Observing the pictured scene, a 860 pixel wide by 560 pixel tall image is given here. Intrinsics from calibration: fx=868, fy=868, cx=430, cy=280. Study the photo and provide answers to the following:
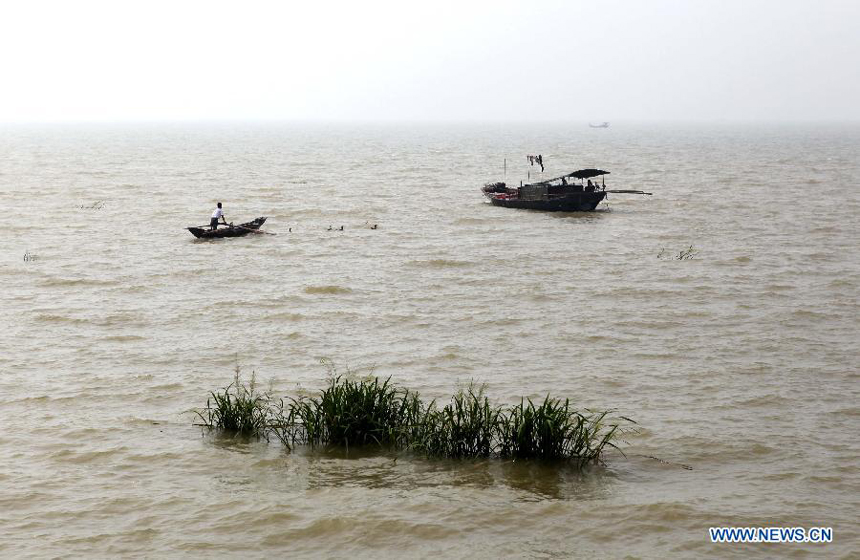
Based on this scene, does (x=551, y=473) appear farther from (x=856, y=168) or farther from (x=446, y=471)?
(x=856, y=168)

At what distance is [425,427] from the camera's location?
1268cm

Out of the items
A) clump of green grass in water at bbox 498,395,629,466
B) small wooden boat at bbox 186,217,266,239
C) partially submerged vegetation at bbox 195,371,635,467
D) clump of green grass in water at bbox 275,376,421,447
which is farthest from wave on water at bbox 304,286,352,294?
clump of green grass in water at bbox 498,395,629,466

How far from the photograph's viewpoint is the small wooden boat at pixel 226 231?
32438mm

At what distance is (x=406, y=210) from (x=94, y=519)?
34.0 meters

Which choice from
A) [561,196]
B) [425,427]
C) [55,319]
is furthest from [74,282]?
[561,196]

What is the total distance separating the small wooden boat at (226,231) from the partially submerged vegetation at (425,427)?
64.9 feet

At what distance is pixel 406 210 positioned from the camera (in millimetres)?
44250

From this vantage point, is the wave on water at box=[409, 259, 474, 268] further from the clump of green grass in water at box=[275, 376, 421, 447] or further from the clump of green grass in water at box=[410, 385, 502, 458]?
the clump of green grass in water at box=[410, 385, 502, 458]

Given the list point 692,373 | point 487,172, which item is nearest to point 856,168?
point 487,172

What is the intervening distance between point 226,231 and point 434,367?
58.7 ft

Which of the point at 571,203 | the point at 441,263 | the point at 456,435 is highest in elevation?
the point at 571,203

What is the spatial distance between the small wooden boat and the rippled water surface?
353 mm

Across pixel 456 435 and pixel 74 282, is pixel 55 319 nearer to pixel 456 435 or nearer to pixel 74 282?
pixel 74 282

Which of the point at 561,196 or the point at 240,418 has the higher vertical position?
the point at 561,196
